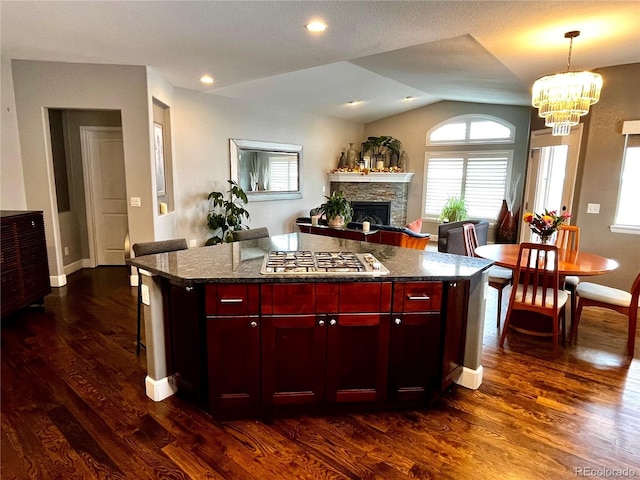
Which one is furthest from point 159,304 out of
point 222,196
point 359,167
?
point 359,167

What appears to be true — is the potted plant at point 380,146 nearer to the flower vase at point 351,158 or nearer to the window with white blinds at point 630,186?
the flower vase at point 351,158

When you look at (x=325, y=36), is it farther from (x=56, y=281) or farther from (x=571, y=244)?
(x=56, y=281)

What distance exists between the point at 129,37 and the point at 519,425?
171 inches

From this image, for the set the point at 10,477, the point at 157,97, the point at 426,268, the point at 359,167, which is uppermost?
the point at 157,97

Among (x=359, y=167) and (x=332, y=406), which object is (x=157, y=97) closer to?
(x=332, y=406)

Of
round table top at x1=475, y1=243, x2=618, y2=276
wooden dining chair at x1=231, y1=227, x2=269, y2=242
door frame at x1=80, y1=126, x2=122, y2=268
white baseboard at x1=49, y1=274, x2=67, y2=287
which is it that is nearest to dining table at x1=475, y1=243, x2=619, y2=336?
round table top at x1=475, y1=243, x2=618, y2=276

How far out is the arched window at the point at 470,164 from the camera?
7.69 meters

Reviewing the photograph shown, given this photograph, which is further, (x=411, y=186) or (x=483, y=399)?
(x=411, y=186)

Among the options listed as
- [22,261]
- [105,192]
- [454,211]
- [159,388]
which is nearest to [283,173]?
[105,192]

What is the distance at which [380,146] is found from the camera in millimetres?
8875

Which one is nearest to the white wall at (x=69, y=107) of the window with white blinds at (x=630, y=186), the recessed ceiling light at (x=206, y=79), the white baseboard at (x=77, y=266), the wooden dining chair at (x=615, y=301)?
the white baseboard at (x=77, y=266)

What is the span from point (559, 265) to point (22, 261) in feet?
16.7

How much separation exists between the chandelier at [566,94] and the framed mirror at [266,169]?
4620mm

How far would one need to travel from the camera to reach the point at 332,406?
7.62ft
